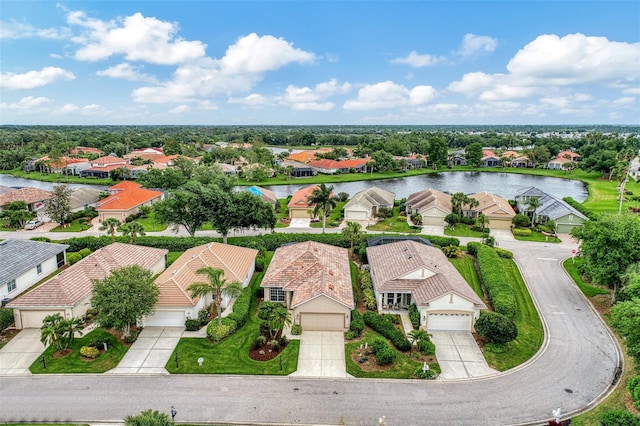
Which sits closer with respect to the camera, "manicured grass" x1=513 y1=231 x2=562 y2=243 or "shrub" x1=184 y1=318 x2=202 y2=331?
"shrub" x1=184 y1=318 x2=202 y2=331

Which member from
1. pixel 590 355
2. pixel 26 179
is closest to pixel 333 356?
pixel 590 355

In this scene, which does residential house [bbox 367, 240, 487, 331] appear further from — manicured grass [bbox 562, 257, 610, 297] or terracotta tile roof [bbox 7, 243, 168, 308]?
terracotta tile roof [bbox 7, 243, 168, 308]

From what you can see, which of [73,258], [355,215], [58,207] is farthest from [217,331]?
[58,207]

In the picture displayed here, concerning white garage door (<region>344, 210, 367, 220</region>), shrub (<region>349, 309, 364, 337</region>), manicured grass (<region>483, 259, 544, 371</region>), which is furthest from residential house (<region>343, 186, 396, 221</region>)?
shrub (<region>349, 309, 364, 337</region>)

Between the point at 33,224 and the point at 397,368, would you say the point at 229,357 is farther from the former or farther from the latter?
the point at 33,224

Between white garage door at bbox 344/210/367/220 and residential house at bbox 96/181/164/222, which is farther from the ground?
residential house at bbox 96/181/164/222

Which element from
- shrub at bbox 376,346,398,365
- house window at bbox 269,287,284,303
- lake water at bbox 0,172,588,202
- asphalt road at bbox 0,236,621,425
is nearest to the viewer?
asphalt road at bbox 0,236,621,425

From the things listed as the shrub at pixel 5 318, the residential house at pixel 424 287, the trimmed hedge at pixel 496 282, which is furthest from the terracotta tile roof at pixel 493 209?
the shrub at pixel 5 318
